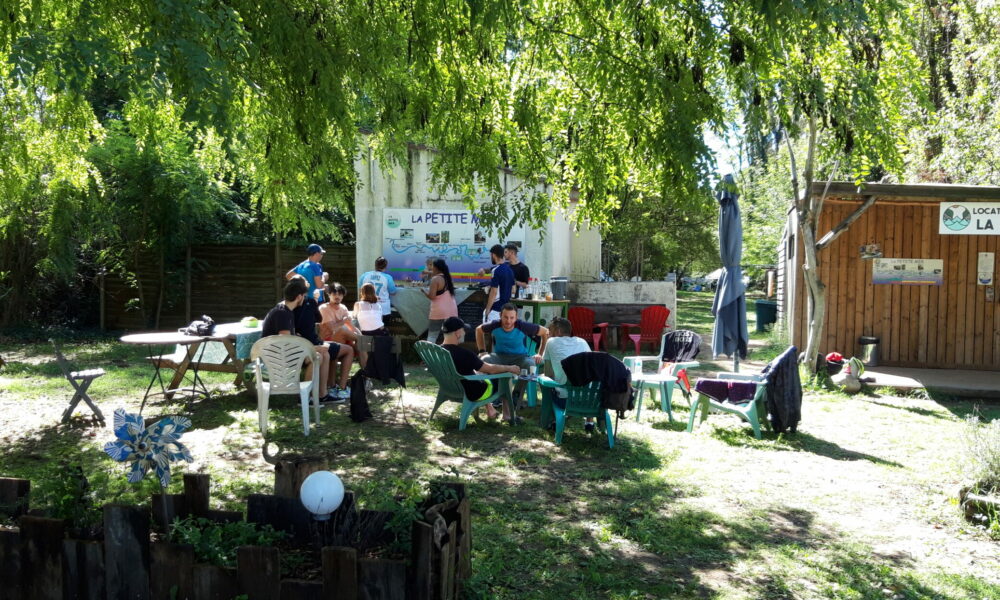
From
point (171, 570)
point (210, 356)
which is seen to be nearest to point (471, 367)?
point (210, 356)

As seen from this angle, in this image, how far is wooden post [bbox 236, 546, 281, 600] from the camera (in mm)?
2699

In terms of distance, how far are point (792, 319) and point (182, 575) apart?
10.3 m

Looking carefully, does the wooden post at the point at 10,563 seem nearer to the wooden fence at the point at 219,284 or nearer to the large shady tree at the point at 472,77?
the large shady tree at the point at 472,77

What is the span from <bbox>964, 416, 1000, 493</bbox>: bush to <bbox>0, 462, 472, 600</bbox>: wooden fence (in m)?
3.63

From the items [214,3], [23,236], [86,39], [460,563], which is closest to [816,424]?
[460,563]

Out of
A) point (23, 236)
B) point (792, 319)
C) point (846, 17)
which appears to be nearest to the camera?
point (846, 17)

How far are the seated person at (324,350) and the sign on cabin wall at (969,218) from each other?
7.73 m

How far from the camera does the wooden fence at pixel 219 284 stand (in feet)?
52.3

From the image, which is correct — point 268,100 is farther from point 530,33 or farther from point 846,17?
point 846,17

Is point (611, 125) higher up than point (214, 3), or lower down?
lower down

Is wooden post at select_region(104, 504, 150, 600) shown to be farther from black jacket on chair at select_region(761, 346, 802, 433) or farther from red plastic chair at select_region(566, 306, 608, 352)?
red plastic chair at select_region(566, 306, 608, 352)

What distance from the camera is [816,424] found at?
805cm

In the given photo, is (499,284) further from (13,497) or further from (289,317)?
(13,497)

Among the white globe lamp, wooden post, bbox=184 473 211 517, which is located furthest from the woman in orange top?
the white globe lamp
